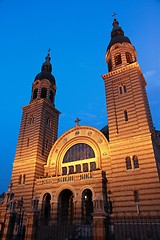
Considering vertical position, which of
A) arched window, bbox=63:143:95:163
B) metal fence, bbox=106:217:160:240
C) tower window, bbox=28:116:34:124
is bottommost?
metal fence, bbox=106:217:160:240

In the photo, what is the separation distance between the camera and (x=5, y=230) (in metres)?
14.8

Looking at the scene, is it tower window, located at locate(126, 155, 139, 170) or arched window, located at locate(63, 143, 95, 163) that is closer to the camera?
tower window, located at locate(126, 155, 139, 170)

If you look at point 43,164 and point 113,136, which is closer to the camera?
point 113,136

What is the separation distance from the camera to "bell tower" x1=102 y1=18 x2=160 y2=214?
1839 centimetres

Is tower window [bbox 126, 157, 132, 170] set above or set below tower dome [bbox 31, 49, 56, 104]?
below

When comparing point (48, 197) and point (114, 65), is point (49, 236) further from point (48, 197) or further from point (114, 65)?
point (114, 65)

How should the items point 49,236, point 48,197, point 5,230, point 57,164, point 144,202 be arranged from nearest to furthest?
point 49,236 → point 5,230 → point 144,202 → point 48,197 → point 57,164

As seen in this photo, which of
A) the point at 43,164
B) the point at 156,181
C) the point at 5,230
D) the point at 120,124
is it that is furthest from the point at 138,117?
the point at 5,230

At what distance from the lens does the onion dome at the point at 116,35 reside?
97.0ft

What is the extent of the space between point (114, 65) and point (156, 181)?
16.7m

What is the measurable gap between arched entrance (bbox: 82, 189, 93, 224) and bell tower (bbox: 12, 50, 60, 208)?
7.17m

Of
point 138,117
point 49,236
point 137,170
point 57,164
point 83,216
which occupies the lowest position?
point 49,236

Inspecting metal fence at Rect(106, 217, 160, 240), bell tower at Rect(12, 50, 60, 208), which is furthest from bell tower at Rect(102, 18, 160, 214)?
bell tower at Rect(12, 50, 60, 208)

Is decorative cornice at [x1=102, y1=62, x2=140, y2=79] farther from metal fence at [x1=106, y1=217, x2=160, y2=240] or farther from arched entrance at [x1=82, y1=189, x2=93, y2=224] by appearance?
metal fence at [x1=106, y1=217, x2=160, y2=240]
